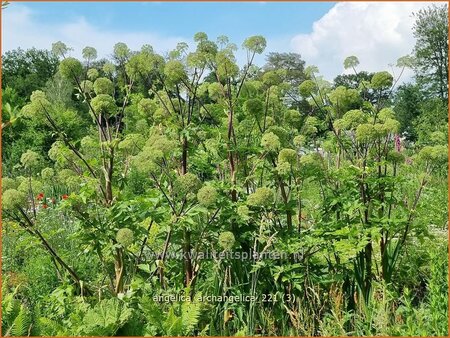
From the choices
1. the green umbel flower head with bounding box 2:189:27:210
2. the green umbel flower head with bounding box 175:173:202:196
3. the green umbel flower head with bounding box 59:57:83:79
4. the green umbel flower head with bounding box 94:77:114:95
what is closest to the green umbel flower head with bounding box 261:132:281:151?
the green umbel flower head with bounding box 175:173:202:196

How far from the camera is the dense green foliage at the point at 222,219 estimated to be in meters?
4.36

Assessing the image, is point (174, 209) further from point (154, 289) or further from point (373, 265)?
point (373, 265)

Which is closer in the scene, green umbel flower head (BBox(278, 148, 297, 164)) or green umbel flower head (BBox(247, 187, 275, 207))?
green umbel flower head (BBox(247, 187, 275, 207))

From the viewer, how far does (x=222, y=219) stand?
15.7 feet

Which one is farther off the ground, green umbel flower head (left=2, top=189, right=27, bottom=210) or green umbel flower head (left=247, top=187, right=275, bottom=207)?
green umbel flower head (left=247, top=187, right=275, bottom=207)

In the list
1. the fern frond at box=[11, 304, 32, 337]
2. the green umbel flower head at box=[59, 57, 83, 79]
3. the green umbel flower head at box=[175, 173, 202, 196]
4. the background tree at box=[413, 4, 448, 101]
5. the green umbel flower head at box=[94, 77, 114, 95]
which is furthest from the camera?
the background tree at box=[413, 4, 448, 101]

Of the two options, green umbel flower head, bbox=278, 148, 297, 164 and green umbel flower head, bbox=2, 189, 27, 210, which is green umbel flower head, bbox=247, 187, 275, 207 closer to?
green umbel flower head, bbox=278, 148, 297, 164

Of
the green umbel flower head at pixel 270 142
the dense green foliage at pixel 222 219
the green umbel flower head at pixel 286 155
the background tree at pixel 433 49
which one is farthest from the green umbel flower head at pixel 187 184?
the background tree at pixel 433 49

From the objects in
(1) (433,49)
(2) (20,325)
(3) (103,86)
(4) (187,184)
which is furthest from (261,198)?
(1) (433,49)

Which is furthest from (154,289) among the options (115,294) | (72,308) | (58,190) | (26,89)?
(26,89)

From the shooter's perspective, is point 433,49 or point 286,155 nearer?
point 286,155

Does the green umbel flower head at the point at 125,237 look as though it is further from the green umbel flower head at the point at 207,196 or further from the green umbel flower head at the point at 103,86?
the green umbel flower head at the point at 103,86

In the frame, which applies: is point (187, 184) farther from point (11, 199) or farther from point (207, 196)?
point (11, 199)

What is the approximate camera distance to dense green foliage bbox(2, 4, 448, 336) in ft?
14.3
